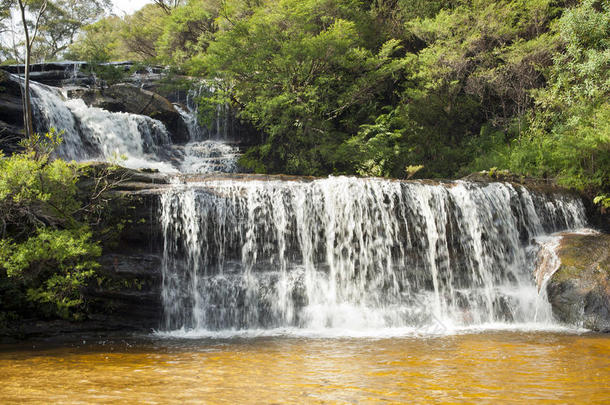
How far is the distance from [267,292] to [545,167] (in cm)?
1091

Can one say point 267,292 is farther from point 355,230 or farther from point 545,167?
point 545,167

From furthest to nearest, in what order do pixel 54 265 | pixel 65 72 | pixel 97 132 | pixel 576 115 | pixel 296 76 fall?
pixel 65 72 → pixel 296 76 → pixel 97 132 → pixel 576 115 → pixel 54 265

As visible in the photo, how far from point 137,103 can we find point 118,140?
3718 millimetres

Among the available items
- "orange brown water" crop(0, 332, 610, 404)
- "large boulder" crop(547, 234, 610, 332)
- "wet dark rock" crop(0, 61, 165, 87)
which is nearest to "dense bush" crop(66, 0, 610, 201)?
"wet dark rock" crop(0, 61, 165, 87)

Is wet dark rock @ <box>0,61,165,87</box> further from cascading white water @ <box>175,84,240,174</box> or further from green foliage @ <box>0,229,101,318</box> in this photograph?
green foliage @ <box>0,229,101,318</box>

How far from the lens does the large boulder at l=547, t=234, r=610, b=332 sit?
8469 mm

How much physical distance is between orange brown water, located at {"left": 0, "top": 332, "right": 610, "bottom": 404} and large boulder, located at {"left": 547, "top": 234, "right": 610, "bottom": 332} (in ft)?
3.75

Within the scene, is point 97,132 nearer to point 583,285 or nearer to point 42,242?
point 42,242

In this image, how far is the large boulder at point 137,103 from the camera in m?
18.2

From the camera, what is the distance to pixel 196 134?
63.2ft

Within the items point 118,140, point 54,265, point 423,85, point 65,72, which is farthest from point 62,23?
point 54,265

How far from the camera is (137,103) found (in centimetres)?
1862

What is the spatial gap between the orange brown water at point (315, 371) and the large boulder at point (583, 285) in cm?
114

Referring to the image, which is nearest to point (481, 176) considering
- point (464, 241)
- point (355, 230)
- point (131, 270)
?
point (464, 241)
